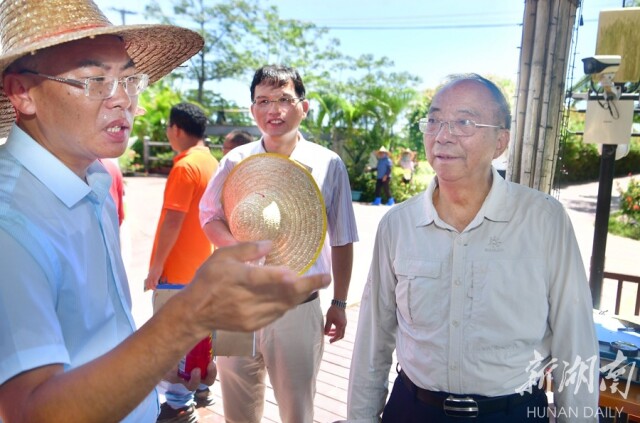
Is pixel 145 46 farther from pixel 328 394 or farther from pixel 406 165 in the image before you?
pixel 406 165

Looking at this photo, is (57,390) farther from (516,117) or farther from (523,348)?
(516,117)

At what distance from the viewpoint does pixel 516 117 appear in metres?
2.63

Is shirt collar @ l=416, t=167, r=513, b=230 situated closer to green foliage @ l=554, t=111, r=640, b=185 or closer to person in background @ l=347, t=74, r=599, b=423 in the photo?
person in background @ l=347, t=74, r=599, b=423

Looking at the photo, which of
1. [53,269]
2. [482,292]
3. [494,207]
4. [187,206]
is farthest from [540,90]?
[53,269]

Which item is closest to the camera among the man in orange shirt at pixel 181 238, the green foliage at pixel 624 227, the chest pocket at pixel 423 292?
the chest pocket at pixel 423 292

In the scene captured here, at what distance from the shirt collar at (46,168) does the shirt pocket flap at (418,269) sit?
108 cm

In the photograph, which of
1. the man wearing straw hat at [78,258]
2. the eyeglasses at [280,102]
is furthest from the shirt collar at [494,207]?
the man wearing straw hat at [78,258]

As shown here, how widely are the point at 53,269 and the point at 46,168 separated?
243mm

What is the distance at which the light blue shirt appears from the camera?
2.48 feet

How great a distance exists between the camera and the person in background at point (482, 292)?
154 centimetres

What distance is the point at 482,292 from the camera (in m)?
1.57

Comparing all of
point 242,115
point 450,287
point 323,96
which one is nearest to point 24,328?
point 450,287

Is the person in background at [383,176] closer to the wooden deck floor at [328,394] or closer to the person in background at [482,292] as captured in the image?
the wooden deck floor at [328,394]

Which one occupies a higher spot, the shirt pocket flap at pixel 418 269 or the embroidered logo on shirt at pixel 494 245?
the embroidered logo on shirt at pixel 494 245
